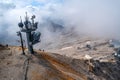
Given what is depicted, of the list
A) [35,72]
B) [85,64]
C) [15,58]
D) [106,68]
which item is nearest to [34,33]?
[15,58]

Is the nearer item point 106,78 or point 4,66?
point 4,66

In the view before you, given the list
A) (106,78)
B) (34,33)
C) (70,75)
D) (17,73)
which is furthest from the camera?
(106,78)

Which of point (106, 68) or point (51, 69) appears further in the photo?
point (106, 68)

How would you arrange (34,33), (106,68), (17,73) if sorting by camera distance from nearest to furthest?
(17,73), (34,33), (106,68)

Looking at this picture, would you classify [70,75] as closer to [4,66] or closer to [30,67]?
[30,67]

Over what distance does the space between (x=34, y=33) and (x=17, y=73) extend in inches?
857

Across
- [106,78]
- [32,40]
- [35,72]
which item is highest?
[32,40]

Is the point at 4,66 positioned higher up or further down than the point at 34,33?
further down

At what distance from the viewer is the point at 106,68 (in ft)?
471

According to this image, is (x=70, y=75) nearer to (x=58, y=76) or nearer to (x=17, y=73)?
(x=58, y=76)

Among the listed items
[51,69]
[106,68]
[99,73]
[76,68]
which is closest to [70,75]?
[51,69]

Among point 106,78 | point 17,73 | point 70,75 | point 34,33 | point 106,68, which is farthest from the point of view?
point 106,68

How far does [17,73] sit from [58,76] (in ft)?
41.6

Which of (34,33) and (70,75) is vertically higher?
(34,33)
